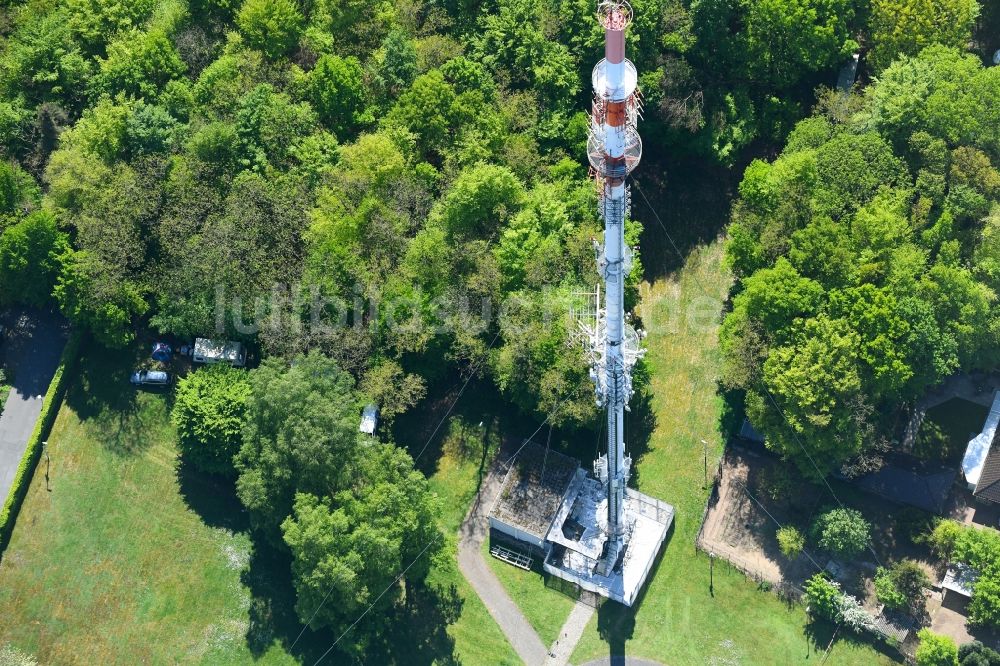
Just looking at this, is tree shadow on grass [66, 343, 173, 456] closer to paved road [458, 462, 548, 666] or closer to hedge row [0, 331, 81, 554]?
hedge row [0, 331, 81, 554]

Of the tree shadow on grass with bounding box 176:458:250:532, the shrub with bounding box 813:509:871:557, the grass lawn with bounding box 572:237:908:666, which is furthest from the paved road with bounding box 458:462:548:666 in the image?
the shrub with bounding box 813:509:871:557

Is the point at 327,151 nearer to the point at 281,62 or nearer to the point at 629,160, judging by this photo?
the point at 281,62

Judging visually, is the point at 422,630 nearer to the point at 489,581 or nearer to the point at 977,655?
the point at 489,581

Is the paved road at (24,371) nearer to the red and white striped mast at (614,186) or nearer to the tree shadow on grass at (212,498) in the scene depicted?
the tree shadow on grass at (212,498)

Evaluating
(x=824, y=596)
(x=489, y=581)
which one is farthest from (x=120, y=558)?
(x=824, y=596)

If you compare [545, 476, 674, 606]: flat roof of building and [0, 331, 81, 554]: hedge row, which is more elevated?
[545, 476, 674, 606]: flat roof of building
